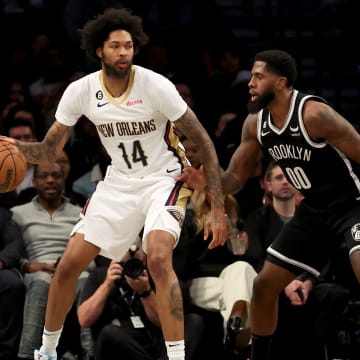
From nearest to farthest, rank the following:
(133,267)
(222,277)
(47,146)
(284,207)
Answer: (47,146), (133,267), (222,277), (284,207)

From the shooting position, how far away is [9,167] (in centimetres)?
572

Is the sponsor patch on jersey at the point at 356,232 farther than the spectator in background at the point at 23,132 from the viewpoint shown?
No

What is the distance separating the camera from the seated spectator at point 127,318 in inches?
254

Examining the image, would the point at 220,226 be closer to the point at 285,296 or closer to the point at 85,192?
the point at 285,296

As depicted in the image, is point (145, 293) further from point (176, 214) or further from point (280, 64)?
point (280, 64)

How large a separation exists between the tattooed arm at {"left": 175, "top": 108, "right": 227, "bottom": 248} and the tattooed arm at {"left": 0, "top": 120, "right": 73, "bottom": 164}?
0.71 meters

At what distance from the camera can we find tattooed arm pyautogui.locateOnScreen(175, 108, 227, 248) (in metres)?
5.75

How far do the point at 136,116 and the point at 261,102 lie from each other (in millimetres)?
714

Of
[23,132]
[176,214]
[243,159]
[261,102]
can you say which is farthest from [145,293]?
[23,132]

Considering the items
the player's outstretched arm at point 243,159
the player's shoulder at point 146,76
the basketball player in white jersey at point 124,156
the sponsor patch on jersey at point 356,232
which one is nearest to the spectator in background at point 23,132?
the basketball player in white jersey at point 124,156

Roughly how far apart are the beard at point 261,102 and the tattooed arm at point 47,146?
1101 mm

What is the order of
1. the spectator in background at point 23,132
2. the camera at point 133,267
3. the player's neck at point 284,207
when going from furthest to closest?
the spectator in background at point 23,132 → the player's neck at point 284,207 → the camera at point 133,267

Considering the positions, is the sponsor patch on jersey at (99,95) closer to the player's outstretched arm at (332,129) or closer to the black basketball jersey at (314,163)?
the black basketball jersey at (314,163)

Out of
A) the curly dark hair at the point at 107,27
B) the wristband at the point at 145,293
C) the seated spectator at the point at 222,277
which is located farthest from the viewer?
the seated spectator at the point at 222,277
